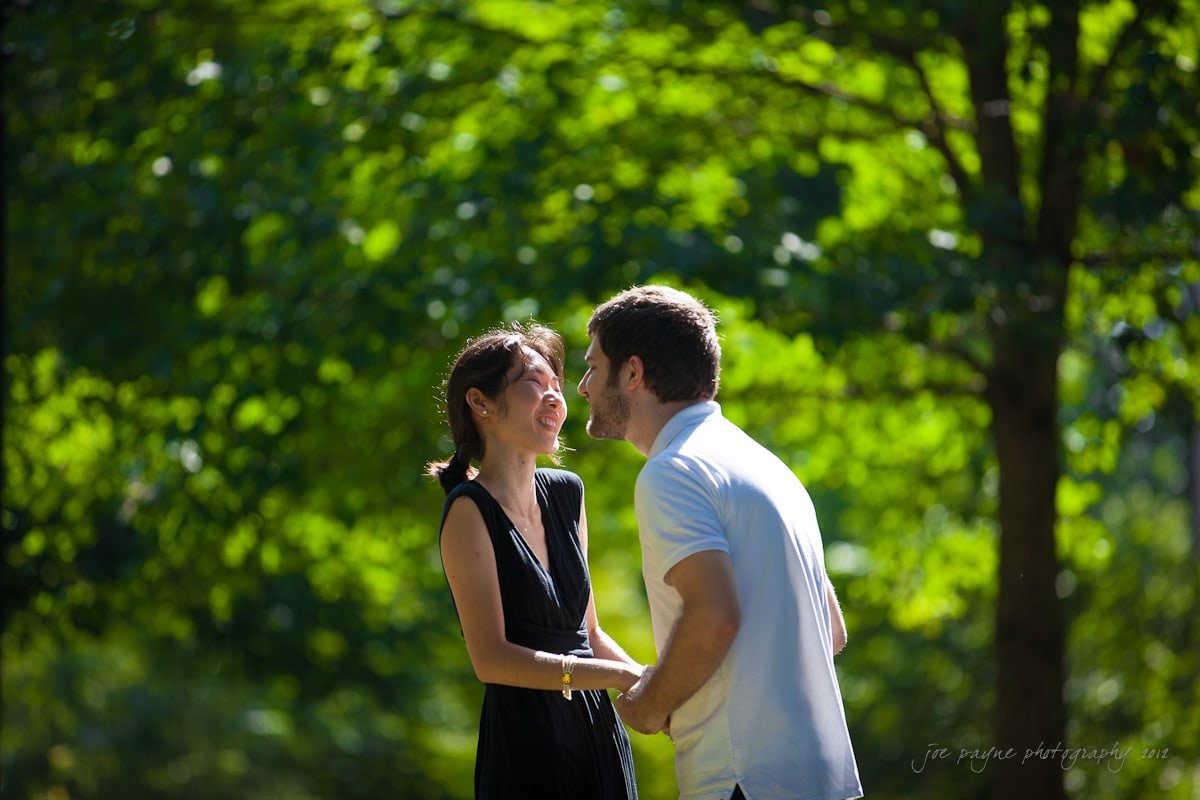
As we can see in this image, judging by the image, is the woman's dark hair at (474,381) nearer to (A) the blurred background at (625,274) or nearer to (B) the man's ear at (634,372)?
(B) the man's ear at (634,372)

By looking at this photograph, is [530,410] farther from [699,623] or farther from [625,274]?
[625,274]

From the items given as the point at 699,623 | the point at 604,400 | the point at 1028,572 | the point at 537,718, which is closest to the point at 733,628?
the point at 699,623

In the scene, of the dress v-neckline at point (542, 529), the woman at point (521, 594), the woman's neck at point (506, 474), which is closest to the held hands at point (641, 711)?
the woman at point (521, 594)

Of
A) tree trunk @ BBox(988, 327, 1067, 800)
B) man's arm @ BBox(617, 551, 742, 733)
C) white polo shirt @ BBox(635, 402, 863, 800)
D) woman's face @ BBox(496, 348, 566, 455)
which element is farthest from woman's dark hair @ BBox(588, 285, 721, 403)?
tree trunk @ BBox(988, 327, 1067, 800)

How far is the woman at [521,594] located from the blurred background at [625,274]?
9.75ft

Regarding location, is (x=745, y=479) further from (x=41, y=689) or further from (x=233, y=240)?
(x=41, y=689)

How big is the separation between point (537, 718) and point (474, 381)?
2.47 ft

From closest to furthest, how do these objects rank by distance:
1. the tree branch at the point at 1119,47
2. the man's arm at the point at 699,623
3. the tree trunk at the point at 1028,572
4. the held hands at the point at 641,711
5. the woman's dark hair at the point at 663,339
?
the man's arm at the point at 699,623 → the held hands at the point at 641,711 → the woman's dark hair at the point at 663,339 → the tree branch at the point at 1119,47 → the tree trunk at the point at 1028,572

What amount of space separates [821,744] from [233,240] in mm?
5015

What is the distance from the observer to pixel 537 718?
3070 millimetres

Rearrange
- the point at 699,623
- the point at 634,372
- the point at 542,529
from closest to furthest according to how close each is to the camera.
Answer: the point at 699,623
the point at 634,372
the point at 542,529

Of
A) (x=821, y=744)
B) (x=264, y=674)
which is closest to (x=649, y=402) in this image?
(x=821, y=744)

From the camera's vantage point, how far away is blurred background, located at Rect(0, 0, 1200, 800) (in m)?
6.57

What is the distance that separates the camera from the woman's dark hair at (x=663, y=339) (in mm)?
2807
